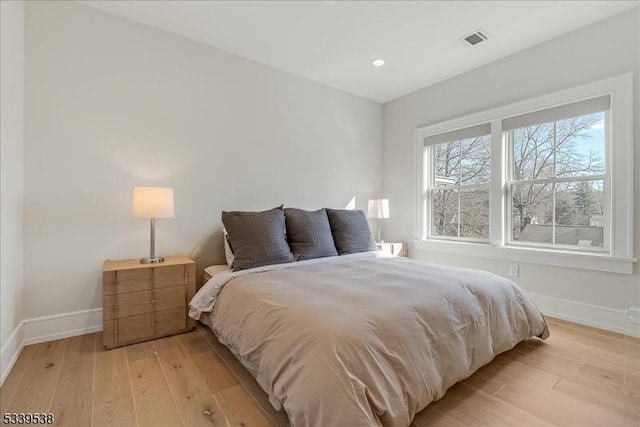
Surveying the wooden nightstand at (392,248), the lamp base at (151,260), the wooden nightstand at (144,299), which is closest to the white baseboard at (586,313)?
the wooden nightstand at (392,248)

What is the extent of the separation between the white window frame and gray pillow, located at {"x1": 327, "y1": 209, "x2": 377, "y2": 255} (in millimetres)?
1190

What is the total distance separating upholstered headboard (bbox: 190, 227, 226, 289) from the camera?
110 inches

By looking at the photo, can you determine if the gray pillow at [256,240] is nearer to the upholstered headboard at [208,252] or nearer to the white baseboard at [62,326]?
the upholstered headboard at [208,252]

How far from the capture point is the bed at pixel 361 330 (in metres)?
1.15

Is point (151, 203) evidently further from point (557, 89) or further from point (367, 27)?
point (557, 89)

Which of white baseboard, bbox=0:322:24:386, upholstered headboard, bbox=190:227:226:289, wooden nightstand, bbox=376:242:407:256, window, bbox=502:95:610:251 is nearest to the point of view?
white baseboard, bbox=0:322:24:386

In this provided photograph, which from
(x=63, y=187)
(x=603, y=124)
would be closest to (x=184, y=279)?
(x=63, y=187)

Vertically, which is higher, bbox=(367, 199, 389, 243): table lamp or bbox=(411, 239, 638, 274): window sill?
bbox=(367, 199, 389, 243): table lamp

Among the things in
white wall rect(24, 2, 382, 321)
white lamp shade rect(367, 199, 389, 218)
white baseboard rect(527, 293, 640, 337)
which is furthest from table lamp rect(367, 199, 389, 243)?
white baseboard rect(527, 293, 640, 337)

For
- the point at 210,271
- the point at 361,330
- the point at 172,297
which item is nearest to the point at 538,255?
the point at 361,330

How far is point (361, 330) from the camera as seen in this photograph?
127 centimetres

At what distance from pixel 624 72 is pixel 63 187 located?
4548mm

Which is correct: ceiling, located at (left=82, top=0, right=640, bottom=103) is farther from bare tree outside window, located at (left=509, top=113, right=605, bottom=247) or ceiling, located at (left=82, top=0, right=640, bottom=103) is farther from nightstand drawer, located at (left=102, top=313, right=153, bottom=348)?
nightstand drawer, located at (left=102, top=313, right=153, bottom=348)

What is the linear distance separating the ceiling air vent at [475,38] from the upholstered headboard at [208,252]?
117 inches
